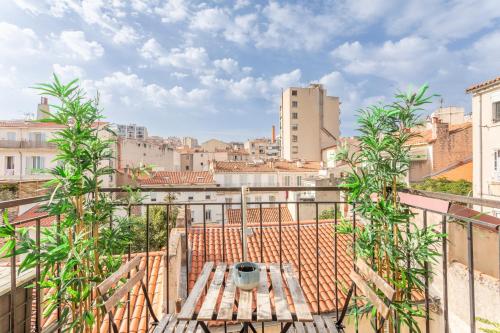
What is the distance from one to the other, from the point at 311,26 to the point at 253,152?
147 ft

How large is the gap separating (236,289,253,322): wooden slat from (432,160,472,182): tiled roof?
73.8 ft

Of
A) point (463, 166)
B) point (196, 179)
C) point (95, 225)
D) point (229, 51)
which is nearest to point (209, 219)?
point (196, 179)

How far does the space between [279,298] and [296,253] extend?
568cm

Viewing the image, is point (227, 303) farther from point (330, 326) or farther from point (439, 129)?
point (439, 129)

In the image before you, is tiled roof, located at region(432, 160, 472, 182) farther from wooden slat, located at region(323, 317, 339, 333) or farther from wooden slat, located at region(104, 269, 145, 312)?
wooden slat, located at region(104, 269, 145, 312)

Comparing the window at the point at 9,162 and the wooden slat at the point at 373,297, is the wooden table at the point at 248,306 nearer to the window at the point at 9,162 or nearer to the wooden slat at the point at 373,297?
the wooden slat at the point at 373,297

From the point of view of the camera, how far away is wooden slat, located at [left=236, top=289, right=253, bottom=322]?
1.55 meters

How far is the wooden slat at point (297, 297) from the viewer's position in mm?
1567

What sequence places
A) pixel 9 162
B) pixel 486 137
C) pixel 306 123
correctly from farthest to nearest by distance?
pixel 306 123, pixel 9 162, pixel 486 137

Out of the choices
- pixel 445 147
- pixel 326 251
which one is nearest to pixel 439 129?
pixel 445 147

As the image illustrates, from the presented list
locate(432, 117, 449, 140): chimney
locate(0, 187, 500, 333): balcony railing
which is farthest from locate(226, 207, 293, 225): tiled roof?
locate(432, 117, 449, 140): chimney

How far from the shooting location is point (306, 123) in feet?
133

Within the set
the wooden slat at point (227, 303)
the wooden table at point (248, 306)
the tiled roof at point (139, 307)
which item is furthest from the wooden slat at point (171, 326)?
the tiled roof at point (139, 307)

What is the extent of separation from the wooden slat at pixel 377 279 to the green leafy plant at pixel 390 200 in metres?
0.15
